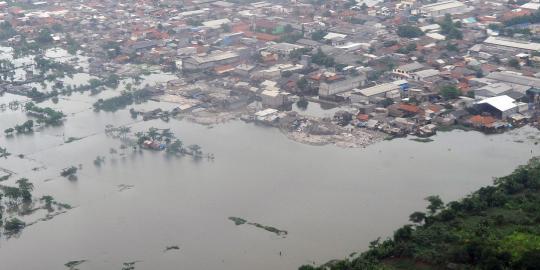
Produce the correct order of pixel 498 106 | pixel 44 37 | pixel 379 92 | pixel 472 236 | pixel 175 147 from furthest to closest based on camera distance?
pixel 44 37 → pixel 379 92 → pixel 498 106 → pixel 175 147 → pixel 472 236

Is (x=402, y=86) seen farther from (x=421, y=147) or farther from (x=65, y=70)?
(x=65, y=70)

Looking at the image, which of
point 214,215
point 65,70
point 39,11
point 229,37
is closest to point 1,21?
point 39,11

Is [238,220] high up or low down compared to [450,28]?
down

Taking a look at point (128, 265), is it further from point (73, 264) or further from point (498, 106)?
point (498, 106)

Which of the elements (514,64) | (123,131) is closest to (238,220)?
(123,131)

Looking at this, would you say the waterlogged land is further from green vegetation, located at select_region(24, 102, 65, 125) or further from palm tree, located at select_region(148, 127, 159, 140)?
green vegetation, located at select_region(24, 102, 65, 125)

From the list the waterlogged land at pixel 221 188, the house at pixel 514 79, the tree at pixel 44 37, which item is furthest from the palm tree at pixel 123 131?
the tree at pixel 44 37
